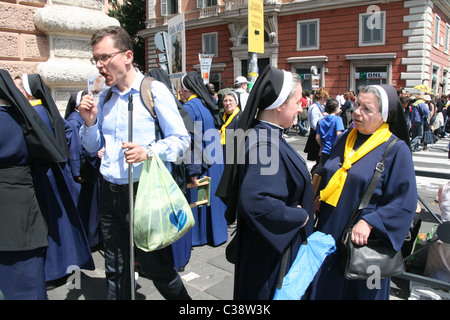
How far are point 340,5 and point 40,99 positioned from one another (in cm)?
2424

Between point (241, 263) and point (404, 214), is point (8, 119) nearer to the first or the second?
point (241, 263)

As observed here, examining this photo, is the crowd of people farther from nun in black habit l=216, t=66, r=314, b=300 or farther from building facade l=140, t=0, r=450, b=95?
building facade l=140, t=0, r=450, b=95

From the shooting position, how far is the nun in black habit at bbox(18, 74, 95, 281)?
3219mm

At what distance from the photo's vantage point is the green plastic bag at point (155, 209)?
7.84 ft

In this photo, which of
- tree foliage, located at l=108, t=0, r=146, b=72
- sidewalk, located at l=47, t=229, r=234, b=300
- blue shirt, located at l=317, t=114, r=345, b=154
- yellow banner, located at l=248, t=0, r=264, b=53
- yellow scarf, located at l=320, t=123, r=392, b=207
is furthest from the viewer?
tree foliage, located at l=108, t=0, r=146, b=72

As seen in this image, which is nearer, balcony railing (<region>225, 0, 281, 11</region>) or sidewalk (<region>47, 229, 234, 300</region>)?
sidewalk (<region>47, 229, 234, 300</region>)

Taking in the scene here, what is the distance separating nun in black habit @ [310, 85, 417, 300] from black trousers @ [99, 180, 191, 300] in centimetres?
106

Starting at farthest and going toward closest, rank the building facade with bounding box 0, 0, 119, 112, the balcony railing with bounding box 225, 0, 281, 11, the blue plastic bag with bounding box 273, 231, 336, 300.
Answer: the balcony railing with bounding box 225, 0, 281, 11 → the building facade with bounding box 0, 0, 119, 112 → the blue plastic bag with bounding box 273, 231, 336, 300

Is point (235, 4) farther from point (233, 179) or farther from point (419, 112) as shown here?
point (233, 179)

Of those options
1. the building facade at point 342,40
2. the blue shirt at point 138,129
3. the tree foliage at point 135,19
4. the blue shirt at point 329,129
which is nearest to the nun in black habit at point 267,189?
the blue shirt at point 138,129

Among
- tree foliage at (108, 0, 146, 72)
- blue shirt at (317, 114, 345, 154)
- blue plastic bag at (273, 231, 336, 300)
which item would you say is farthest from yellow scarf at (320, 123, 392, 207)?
tree foliage at (108, 0, 146, 72)

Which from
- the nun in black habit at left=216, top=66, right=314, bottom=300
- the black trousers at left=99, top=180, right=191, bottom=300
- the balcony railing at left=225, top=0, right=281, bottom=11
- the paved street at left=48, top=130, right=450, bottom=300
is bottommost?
the paved street at left=48, top=130, right=450, bottom=300

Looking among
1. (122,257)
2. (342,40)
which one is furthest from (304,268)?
(342,40)
